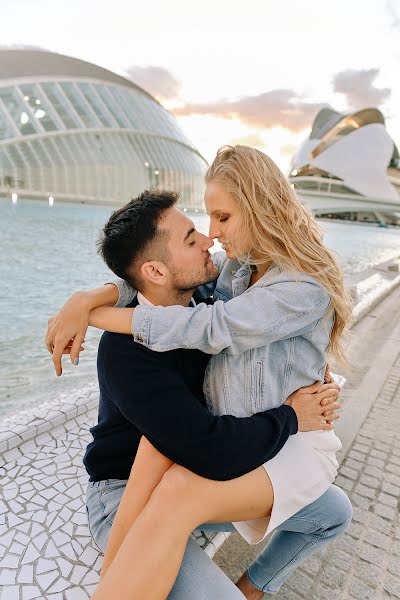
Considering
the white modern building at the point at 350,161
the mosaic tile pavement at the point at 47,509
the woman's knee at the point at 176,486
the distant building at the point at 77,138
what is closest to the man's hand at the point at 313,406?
the woman's knee at the point at 176,486

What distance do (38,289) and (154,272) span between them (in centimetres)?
664

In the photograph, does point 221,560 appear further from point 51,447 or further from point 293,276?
point 293,276

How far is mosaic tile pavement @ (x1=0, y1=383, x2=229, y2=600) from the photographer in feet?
4.49

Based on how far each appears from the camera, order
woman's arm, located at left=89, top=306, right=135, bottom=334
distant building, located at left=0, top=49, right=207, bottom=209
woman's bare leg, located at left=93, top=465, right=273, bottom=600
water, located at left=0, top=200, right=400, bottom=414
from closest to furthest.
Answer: woman's bare leg, located at left=93, top=465, right=273, bottom=600 < woman's arm, located at left=89, top=306, right=135, bottom=334 < water, located at left=0, top=200, right=400, bottom=414 < distant building, located at left=0, top=49, right=207, bottom=209

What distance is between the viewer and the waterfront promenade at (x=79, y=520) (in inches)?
55.9

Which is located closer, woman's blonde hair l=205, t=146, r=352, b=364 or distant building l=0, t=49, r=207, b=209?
woman's blonde hair l=205, t=146, r=352, b=364

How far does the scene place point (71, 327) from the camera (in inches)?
52.7

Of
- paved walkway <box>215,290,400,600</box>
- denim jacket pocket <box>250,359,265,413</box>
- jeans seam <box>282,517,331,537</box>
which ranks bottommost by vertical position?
paved walkway <box>215,290,400,600</box>

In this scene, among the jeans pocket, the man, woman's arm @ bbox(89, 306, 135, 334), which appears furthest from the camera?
the jeans pocket

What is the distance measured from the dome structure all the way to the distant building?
1016 inches

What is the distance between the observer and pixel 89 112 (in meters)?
23.1

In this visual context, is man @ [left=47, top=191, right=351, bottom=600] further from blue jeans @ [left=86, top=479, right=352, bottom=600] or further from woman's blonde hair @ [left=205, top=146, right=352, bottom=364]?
woman's blonde hair @ [left=205, top=146, right=352, bottom=364]

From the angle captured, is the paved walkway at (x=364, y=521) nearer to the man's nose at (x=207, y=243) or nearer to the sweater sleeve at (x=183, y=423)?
the sweater sleeve at (x=183, y=423)

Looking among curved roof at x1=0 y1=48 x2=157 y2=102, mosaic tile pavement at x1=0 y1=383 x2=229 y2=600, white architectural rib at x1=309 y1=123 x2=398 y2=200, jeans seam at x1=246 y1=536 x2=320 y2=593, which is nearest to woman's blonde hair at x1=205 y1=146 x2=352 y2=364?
jeans seam at x1=246 y1=536 x2=320 y2=593
